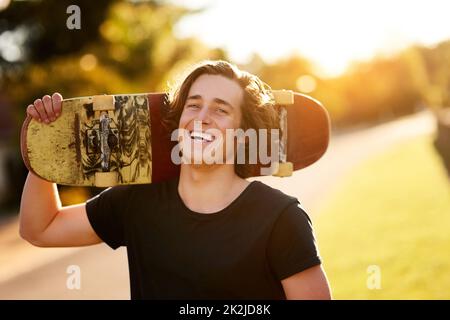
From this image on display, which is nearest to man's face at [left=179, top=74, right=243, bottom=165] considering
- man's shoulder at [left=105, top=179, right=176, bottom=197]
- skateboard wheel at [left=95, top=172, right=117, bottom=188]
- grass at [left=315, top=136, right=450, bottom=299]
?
man's shoulder at [left=105, top=179, right=176, bottom=197]

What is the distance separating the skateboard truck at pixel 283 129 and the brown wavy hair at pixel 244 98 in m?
0.07

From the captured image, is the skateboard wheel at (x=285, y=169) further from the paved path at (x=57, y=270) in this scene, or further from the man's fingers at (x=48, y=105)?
the paved path at (x=57, y=270)

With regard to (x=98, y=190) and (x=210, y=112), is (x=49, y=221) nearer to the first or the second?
(x=210, y=112)

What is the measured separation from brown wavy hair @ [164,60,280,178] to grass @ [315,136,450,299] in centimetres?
351

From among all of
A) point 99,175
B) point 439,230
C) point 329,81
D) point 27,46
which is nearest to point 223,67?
point 99,175

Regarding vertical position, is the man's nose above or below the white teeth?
above

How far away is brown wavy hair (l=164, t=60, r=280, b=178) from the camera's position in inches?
93.8

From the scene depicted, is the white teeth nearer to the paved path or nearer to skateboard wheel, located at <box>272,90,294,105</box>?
skateboard wheel, located at <box>272,90,294,105</box>

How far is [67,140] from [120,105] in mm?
284

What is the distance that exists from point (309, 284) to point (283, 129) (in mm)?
875

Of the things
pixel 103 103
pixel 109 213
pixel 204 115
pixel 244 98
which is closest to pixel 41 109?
pixel 103 103

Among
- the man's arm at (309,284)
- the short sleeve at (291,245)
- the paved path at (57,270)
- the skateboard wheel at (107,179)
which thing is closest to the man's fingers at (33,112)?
the skateboard wheel at (107,179)

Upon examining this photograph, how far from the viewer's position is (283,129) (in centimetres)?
271
